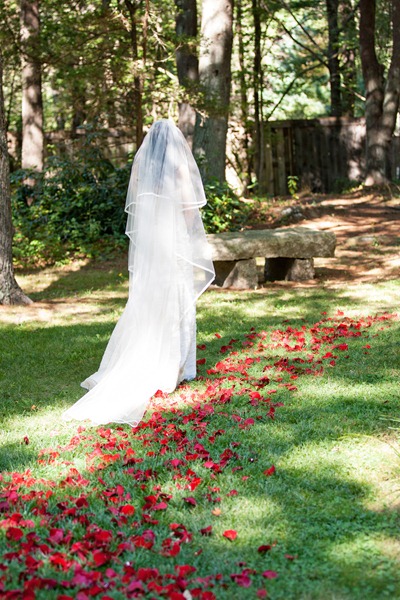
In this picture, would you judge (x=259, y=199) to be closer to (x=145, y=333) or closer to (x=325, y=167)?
(x=325, y=167)

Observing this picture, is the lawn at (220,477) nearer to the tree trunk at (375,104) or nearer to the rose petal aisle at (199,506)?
the rose petal aisle at (199,506)

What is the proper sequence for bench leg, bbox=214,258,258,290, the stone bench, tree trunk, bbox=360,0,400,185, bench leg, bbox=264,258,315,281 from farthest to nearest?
tree trunk, bbox=360,0,400,185 < bench leg, bbox=264,258,315,281 < bench leg, bbox=214,258,258,290 < the stone bench

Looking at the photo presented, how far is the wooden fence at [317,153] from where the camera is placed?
2220cm

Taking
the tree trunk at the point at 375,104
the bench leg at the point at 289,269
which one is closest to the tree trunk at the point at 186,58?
the tree trunk at the point at 375,104

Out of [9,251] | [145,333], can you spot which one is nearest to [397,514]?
[145,333]

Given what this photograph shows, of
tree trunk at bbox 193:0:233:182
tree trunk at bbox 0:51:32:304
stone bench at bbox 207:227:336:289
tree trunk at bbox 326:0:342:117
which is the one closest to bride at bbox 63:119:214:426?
tree trunk at bbox 0:51:32:304

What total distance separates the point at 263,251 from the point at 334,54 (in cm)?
1324

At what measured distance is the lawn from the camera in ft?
11.3

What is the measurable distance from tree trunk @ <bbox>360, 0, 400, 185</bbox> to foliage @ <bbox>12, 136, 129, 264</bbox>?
6.46 metres

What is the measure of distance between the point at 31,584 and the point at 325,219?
13.0 metres

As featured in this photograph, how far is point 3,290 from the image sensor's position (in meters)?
9.90

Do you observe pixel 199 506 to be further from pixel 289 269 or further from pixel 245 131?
pixel 245 131

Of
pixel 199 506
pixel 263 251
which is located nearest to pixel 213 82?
pixel 263 251

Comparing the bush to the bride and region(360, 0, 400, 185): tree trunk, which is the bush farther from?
the bride
